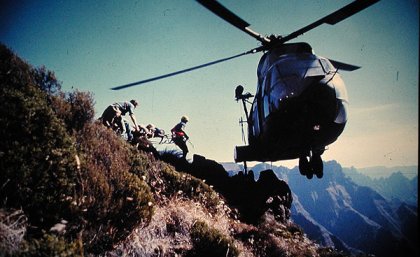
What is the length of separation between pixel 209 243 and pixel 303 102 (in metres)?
4.34

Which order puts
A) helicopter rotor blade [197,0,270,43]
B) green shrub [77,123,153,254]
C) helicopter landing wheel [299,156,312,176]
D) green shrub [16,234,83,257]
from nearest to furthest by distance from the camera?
1. green shrub [16,234,83,257]
2. green shrub [77,123,153,254]
3. helicopter rotor blade [197,0,270,43]
4. helicopter landing wheel [299,156,312,176]

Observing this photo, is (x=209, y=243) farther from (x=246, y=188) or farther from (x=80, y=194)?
(x=246, y=188)

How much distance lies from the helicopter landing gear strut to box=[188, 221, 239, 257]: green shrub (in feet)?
12.0

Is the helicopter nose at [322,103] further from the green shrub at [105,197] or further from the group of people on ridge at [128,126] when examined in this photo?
the group of people on ridge at [128,126]

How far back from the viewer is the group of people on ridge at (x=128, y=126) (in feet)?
31.0

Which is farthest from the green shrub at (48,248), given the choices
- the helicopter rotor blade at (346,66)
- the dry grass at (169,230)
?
the helicopter rotor blade at (346,66)

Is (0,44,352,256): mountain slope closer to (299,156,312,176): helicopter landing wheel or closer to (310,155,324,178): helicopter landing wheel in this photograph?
(299,156,312,176): helicopter landing wheel

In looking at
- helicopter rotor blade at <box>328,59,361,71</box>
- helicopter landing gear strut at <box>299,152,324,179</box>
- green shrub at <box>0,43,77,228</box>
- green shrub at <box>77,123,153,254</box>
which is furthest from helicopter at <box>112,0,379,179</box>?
helicopter rotor blade at <box>328,59,361,71</box>

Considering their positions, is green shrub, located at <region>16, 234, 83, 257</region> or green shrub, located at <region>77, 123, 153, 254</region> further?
green shrub, located at <region>77, 123, 153, 254</region>

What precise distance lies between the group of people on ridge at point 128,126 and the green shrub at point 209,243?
16.1ft

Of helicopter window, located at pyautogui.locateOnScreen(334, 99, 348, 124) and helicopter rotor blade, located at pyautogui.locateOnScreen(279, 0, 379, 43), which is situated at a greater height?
helicopter rotor blade, located at pyautogui.locateOnScreen(279, 0, 379, 43)

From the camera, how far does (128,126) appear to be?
32.4 ft

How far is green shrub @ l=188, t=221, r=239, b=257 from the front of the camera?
218 inches

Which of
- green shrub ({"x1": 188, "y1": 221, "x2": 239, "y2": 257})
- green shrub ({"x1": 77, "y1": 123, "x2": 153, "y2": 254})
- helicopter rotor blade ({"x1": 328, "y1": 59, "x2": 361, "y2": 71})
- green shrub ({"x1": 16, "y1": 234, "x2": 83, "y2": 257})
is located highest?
helicopter rotor blade ({"x1": 328, "y1": 59, "x2": 361, "y2": 71})
